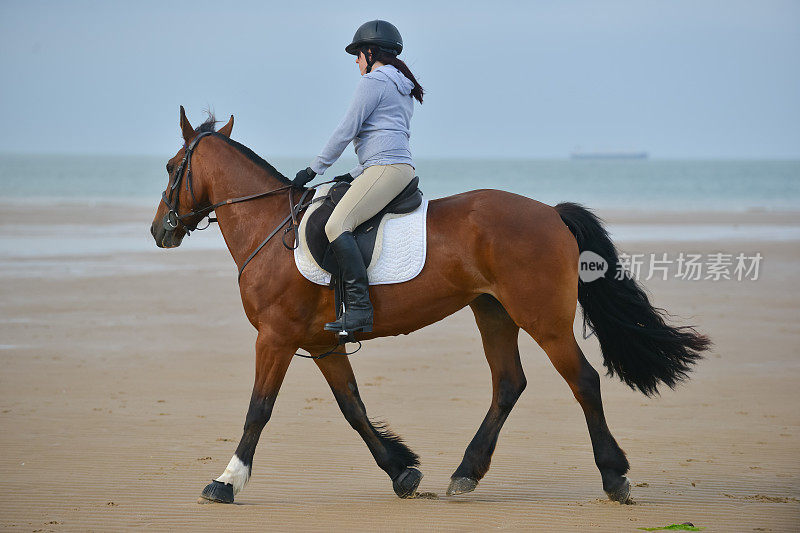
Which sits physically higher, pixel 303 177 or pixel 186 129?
pixel 186 129

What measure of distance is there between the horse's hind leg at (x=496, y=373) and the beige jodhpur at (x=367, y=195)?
1.03 metres

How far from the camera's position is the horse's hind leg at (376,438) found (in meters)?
6.25

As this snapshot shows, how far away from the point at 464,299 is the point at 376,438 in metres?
1.17

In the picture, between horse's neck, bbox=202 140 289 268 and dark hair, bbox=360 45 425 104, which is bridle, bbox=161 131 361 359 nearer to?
horse's neck, bbox=202 140 289 268

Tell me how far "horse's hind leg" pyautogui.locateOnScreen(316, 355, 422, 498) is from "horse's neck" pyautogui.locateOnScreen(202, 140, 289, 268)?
989 mm

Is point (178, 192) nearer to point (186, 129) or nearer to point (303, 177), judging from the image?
point (186, 129)

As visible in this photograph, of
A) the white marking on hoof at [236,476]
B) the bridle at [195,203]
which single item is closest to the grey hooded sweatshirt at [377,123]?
the bridle at [195,203]

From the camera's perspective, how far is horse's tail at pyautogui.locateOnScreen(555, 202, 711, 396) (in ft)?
20.4

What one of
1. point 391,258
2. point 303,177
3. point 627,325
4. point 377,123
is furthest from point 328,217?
point 627,325

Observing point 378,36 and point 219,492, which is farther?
point 378,36

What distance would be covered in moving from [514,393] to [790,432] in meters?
2.97

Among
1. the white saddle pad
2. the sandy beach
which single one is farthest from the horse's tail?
the white saddle pad

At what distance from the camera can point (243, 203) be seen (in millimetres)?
6449

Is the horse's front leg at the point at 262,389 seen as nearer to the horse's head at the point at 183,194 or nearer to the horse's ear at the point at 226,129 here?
the horse's head at the point at 183,194
